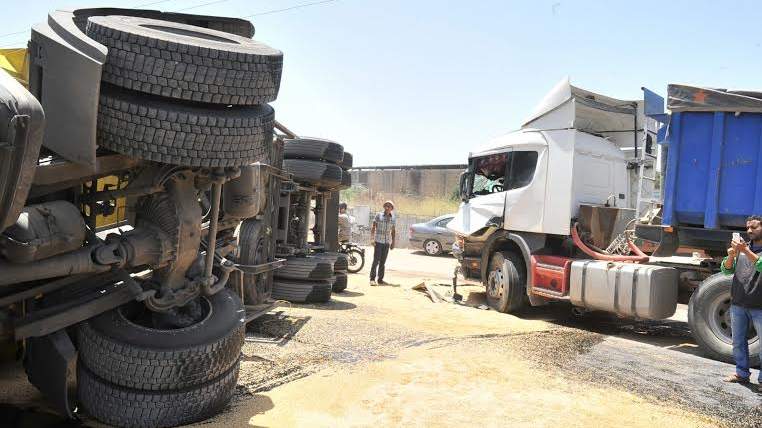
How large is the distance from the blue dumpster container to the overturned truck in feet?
17.3

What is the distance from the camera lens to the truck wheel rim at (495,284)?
950 centimetres

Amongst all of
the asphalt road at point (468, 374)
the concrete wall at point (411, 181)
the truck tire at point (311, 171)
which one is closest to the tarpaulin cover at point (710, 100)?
the asphalt road at point (468, 374)

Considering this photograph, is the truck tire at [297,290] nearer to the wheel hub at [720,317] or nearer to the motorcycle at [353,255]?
the wheel hub at [720,317]

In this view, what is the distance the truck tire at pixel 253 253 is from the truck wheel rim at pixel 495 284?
4.12 metres

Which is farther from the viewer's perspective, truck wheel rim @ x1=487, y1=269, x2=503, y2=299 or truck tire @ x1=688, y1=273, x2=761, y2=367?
truck wheel rim @ x1=487, y1=269, x2=503, y2=299

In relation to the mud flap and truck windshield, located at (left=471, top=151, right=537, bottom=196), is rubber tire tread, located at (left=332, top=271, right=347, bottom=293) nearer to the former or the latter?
truck windshield, located at (left=471, top=151, right=537, bottom=196)

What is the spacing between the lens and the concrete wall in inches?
1297

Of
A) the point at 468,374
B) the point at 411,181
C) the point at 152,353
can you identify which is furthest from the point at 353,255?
the point at 411,181

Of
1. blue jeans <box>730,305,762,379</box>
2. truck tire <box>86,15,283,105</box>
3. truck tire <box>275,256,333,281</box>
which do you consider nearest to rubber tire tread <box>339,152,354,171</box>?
truck tire <box>275,256,333,281</box>

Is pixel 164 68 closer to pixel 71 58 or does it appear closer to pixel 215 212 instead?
pixel 71 58

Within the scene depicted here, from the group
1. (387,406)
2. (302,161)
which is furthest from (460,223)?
(387,406)

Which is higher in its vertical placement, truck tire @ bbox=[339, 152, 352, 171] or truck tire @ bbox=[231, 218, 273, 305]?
truck tire @ bbox=[339, 152, 352, 171]

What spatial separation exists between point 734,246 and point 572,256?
3.22 m

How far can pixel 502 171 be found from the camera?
9.76 m
